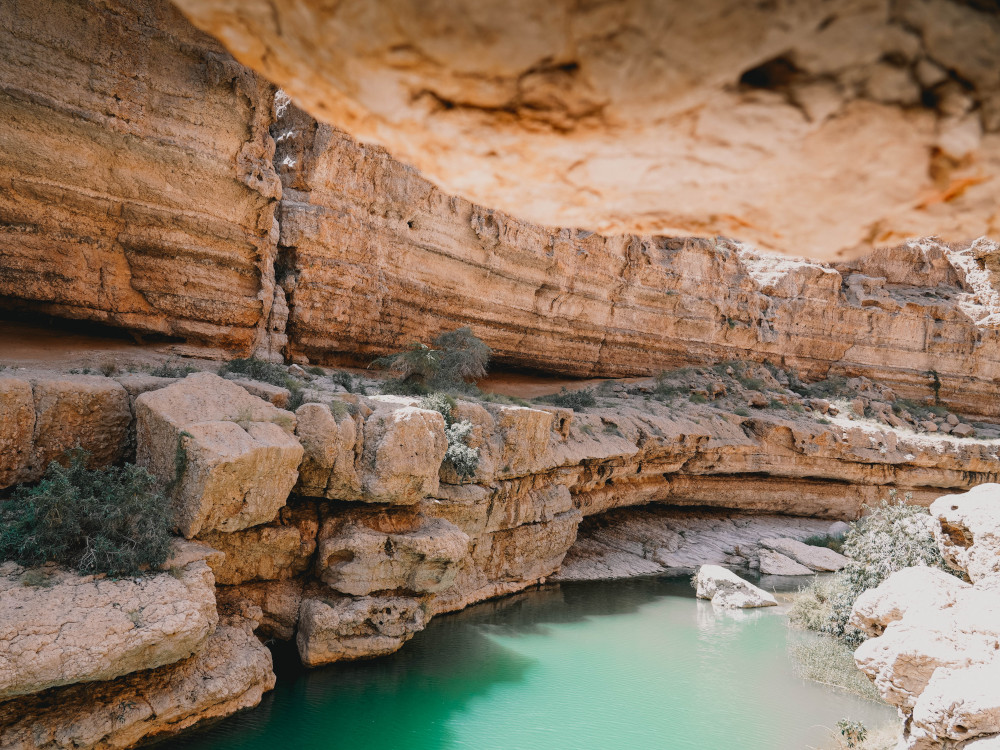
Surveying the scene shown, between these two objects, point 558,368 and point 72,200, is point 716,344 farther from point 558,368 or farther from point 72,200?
point 72,200

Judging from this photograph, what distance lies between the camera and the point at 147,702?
558 centimetres

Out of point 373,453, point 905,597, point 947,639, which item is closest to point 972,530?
point 905,597

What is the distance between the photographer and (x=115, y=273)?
388 inches

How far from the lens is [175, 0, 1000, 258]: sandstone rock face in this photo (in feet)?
4.22

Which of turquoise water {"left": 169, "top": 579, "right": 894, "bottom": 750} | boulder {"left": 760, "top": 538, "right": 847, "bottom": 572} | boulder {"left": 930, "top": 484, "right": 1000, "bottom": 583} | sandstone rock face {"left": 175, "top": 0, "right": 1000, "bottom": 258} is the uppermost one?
sandstone rock face {"left": 175, "top": 0, "right": 1000, "bottom": 258}

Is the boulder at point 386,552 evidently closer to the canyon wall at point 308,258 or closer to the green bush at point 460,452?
the green bush at point 460,452

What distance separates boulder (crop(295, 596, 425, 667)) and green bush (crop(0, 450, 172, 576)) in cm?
245

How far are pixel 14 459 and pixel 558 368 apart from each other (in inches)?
559

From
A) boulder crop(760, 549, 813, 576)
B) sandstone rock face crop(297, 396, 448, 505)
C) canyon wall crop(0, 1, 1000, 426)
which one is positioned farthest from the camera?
boulder crop(760, 549, 813, 576)

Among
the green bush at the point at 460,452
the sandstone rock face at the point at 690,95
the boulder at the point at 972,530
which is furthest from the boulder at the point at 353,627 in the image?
the sandstone rock face at the point at 690,95

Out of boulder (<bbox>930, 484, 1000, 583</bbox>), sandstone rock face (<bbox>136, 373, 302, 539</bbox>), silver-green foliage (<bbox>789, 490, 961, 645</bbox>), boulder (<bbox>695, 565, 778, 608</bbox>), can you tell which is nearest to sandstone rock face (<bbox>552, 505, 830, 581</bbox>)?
boulder (<bbox>695, 565, 778, 608</bbox>)

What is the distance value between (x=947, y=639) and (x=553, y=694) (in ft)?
15.4

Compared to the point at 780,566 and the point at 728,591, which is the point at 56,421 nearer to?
the point at 728,591

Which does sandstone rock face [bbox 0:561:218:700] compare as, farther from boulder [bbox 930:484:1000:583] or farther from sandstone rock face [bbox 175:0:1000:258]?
boulder [bbox 930:484:1000:583]
